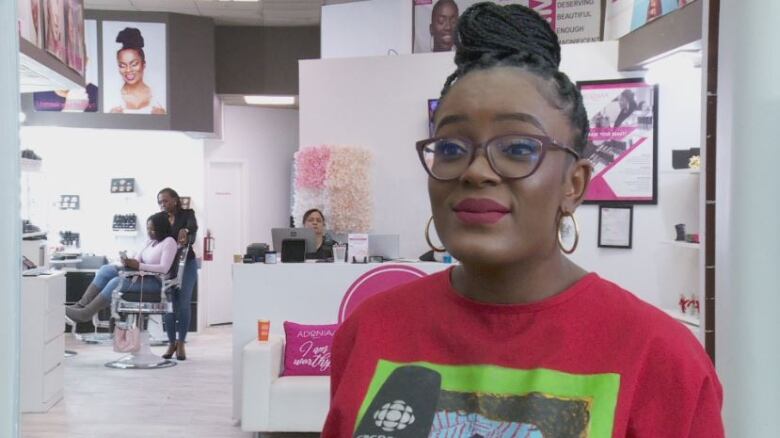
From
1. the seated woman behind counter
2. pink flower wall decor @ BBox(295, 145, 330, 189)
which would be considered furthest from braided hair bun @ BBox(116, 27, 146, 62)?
the seated woman behind counter

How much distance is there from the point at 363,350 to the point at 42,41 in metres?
5.05

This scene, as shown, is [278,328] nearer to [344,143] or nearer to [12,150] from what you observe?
[344,143]

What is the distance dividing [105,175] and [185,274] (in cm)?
266

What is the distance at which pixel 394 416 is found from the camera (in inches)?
44.0

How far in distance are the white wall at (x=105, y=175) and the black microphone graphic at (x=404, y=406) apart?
9681mm

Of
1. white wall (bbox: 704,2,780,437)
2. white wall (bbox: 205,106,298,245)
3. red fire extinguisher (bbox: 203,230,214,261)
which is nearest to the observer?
white wall (bbox: 704,2,780,437)

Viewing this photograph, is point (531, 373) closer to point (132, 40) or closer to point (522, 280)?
point (522, 280)

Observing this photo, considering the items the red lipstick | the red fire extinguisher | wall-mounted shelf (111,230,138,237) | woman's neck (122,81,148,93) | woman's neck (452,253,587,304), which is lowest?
the red fire extinguisher

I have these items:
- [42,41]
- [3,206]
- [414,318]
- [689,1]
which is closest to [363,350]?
[414,318]

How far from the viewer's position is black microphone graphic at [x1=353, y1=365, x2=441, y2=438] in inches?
43.1

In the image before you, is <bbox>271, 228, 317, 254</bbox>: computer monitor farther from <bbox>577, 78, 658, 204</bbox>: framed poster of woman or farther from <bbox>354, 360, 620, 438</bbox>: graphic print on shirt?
<bbox>354, 360, 620, 438</bbox>: graphic print on shirt

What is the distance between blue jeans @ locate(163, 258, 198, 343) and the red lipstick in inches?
302

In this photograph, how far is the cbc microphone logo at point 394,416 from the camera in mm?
1102

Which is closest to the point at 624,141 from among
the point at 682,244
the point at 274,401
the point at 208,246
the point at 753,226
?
the point at 682,244
